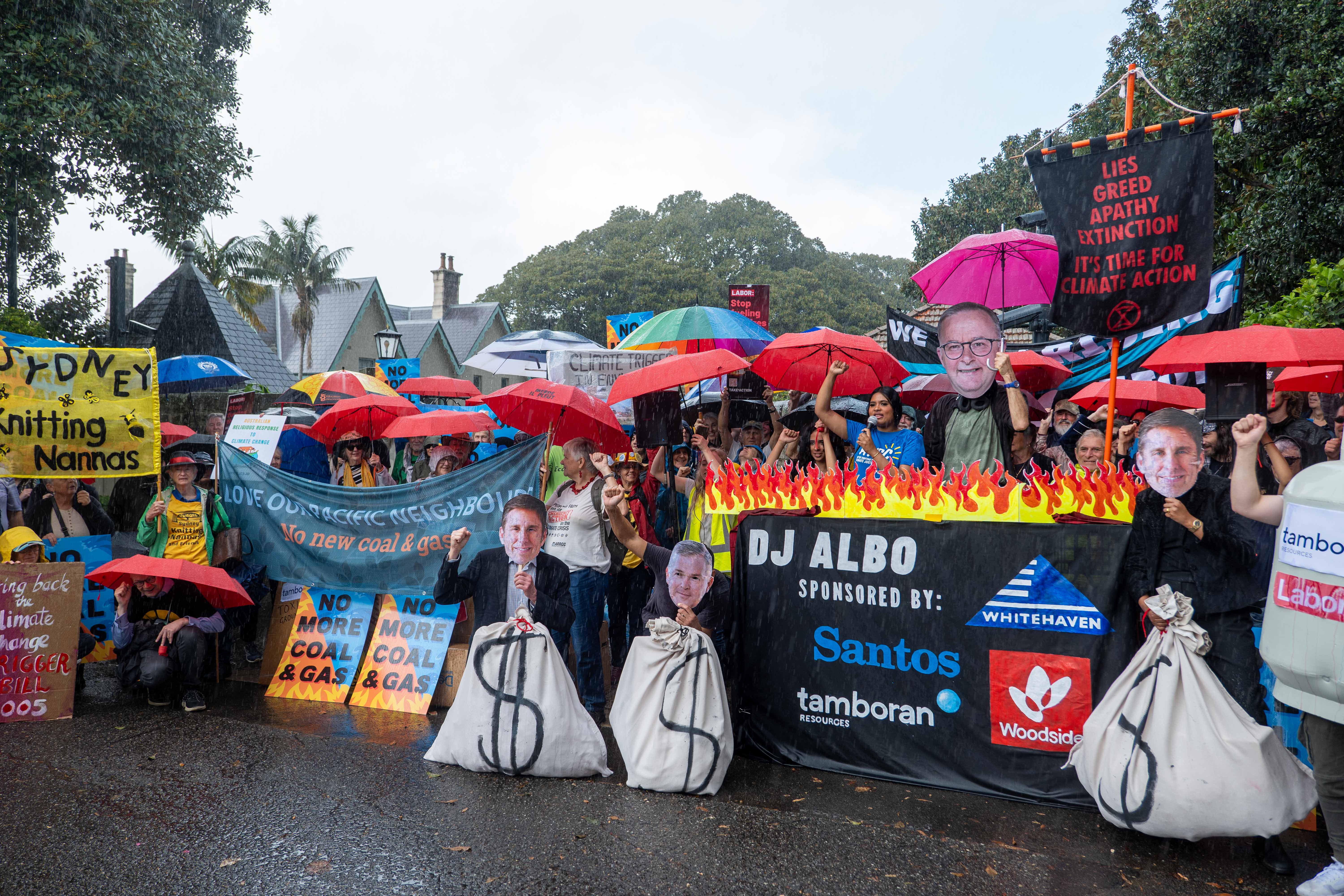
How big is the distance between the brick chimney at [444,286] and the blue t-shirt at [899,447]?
4399cm

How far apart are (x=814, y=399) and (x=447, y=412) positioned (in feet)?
11.4

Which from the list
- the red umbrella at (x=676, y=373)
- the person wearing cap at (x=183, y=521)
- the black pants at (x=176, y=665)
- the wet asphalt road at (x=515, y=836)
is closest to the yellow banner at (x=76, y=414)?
the person wearing cap at (x=183, y=521)

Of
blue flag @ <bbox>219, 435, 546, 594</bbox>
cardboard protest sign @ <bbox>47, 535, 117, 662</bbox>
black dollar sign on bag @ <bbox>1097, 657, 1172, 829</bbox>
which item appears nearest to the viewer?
black dollar sign on bag @ <bbox>1097, 657, 1172, 829</bbox>

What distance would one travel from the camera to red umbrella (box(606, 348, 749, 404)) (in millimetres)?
6816

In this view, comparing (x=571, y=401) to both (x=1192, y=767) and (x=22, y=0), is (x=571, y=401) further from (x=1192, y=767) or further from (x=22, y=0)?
(x=22, y=0)

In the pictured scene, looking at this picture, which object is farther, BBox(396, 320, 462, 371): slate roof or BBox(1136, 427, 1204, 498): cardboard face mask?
BBox(396, 320, 462, 371): slate roof

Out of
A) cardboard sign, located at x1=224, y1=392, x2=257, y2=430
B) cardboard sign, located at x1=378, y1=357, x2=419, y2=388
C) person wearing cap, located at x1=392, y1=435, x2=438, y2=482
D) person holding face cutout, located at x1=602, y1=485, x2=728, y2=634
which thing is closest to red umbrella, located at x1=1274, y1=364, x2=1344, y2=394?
person holding face cutout, located at x1=602, y1=485, x2=728, y2=634

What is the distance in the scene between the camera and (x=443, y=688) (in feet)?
22.0

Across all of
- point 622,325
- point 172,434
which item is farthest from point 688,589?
point 172,434

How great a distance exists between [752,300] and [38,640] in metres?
11.8

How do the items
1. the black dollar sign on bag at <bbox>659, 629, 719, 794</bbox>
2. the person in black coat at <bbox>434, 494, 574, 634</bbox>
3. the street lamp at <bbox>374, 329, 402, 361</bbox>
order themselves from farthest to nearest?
the street lamp at <bbox>374, 329, 402, 361</bbox> < the person in black coat at <bbox>434, 494, 574, 634</bbox> < the black dollar sign on bag at <bbox>659, 629, 719, 794</bbox>

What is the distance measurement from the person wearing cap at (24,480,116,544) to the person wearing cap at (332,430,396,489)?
6.14 feet

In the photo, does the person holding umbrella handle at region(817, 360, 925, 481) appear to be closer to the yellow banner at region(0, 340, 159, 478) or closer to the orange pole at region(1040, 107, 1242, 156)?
the orange pole at region(1040, 107, 1242, 156)

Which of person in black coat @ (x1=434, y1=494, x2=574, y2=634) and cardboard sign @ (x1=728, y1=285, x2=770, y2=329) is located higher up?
cardboard sign @ (x1=728, y1=285, x2=770, y2=329)
